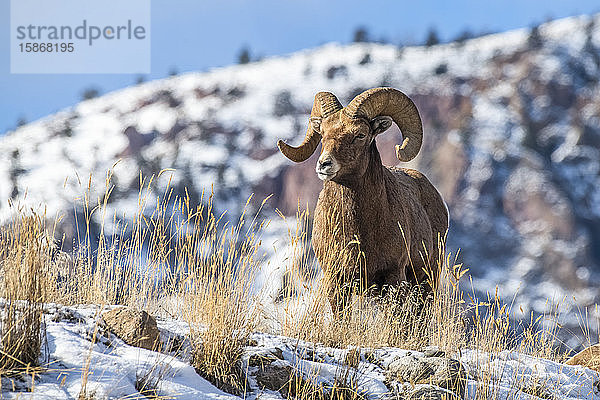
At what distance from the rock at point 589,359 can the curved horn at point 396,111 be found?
270 cm

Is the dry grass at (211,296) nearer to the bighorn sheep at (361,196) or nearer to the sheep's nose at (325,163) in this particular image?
the bighorn sheep at (361,196)

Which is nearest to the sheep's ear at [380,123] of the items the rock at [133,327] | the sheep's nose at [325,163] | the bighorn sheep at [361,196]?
the bighorn sheep at [361,196]

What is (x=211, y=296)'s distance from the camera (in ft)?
15.9

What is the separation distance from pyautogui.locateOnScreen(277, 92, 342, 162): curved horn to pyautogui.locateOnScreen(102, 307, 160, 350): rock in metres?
3.75

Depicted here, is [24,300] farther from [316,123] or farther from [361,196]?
[316,123]

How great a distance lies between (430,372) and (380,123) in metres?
3.43

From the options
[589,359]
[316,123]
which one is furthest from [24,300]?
[589,359]

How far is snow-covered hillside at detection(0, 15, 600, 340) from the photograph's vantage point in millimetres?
59938

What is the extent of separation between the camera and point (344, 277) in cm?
714

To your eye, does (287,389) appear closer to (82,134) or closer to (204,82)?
(82,134)

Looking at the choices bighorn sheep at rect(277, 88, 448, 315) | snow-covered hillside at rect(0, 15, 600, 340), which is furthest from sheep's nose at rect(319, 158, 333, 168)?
snow-covered hillside at rect(0, 15, 600, 340)

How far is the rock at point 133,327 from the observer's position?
179 inches

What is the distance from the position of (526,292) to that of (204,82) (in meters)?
46.0

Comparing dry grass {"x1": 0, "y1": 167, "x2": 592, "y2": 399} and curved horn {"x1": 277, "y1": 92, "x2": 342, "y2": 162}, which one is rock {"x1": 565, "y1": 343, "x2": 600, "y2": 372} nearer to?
dry grass {"x1": 0, "y1": 167, "x2": 592, "y2": 399}
